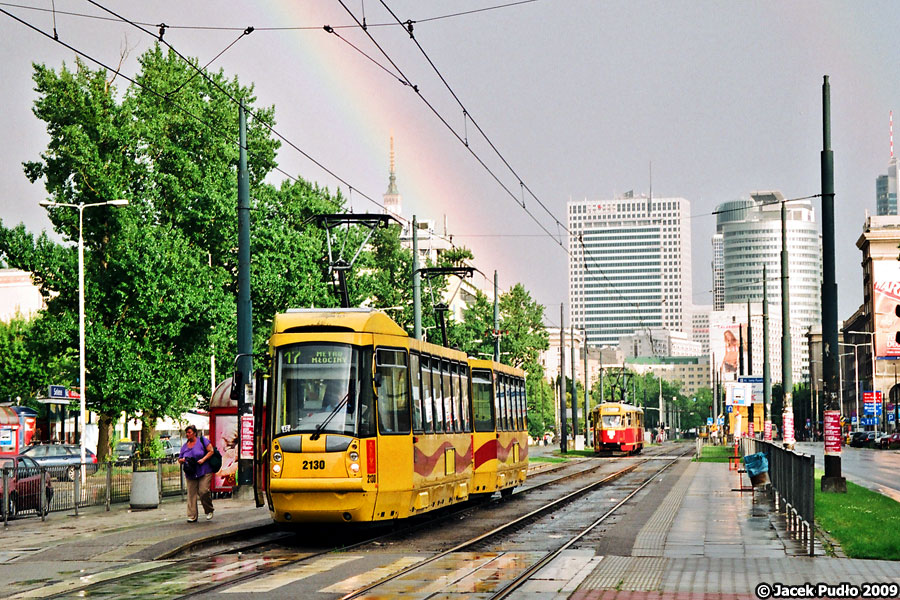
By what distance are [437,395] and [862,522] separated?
7318 mm

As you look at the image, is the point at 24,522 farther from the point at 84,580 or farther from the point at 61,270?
the point at 61,270

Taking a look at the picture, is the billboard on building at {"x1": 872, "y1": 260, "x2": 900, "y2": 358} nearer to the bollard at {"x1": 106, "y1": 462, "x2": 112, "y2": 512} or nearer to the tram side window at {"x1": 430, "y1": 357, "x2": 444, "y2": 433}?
the bollard at {"x1": 106, "y1": 462, "x2": 112, "y2": 512}

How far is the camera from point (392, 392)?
19.4m

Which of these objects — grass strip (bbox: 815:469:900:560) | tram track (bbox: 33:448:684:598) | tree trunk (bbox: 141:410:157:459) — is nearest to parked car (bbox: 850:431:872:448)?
tree trunk (bbox: 141:410:157:459)

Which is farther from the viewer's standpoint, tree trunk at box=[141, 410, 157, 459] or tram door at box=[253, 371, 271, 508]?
tree trunk at box=[141, 410, 157, 459]

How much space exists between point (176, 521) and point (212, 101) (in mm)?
36963

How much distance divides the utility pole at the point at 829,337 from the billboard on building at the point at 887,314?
78.1 m

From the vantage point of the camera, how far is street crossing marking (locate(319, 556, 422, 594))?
44.3ft

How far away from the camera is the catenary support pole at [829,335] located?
26625 mm

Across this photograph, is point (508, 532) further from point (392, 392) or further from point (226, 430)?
point (226, 430)

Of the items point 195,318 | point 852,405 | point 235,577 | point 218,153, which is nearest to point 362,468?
point 235,577

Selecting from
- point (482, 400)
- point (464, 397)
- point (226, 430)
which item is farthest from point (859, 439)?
point (464, 397)

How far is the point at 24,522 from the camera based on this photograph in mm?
24484

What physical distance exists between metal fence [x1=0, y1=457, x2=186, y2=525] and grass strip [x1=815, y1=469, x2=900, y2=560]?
48.0ft
